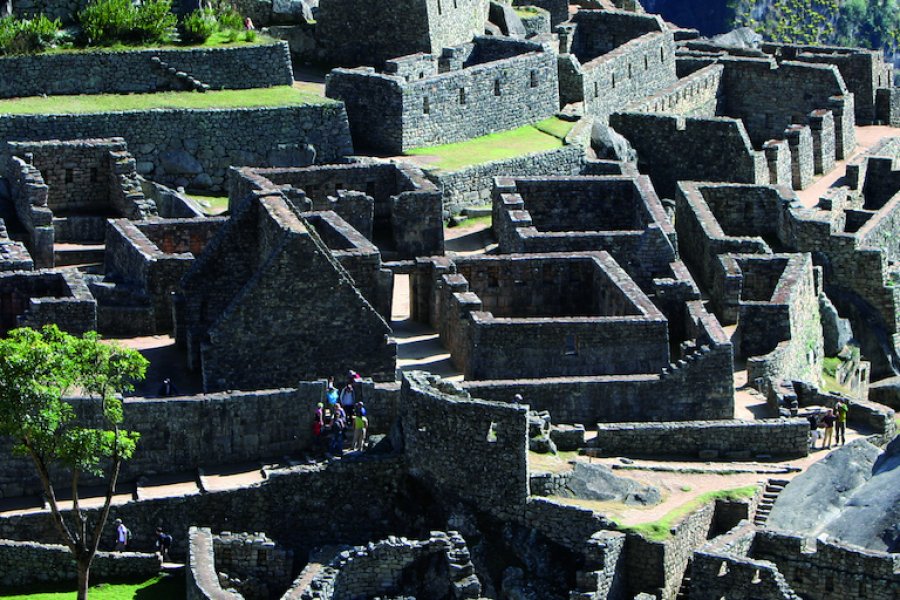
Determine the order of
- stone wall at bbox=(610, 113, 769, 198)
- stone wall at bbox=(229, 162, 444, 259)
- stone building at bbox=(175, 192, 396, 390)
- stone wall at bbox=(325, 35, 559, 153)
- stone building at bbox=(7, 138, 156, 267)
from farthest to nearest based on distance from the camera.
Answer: stone wall at bbox=(610, 113, 769, 198) → stone wall at bbox=(325, 35, 559, 153) → stone wall at bbox=(229, 162, 444, 259) → stone building at bbox=(7, 138, 156, 267) → stone building at bbox=(175, 192, 396, 390)

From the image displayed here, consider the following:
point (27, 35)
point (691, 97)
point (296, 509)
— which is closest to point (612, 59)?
point (691, 97)

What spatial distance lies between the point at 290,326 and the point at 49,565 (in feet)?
28.4

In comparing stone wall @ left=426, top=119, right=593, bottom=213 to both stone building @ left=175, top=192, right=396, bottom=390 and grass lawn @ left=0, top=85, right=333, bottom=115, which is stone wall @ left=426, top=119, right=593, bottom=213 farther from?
stone building @ left=175, top=192, right=396, bottom=390

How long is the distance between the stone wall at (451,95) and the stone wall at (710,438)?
19.2 metres

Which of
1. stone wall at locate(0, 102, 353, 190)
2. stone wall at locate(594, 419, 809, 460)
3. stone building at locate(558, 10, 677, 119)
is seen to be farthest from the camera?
stone building at locate(558, 10, 677, 119)

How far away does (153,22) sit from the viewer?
255ft

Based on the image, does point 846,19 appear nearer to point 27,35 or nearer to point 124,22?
point 124,22

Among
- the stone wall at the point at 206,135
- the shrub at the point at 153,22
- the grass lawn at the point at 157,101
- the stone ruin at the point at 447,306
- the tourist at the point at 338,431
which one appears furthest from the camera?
the shrub at the point at 153,22

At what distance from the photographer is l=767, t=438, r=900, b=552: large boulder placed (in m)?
57.7

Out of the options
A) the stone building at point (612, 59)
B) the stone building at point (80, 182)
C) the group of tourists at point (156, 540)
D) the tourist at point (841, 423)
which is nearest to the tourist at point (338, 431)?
the group of tourists at point (156, 540)

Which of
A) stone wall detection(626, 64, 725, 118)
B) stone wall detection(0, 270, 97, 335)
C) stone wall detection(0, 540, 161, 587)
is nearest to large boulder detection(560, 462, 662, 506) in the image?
stone wall detection(0, 540, 161, 587)

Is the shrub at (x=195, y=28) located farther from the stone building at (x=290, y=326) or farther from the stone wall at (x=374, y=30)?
the stone building at (x=290, y=326)

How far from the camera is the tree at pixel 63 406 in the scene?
5281cm

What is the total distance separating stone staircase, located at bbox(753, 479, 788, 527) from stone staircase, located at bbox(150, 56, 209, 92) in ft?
80.2
